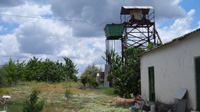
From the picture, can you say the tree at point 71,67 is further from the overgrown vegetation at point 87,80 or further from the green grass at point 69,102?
the green grass at point 69,102

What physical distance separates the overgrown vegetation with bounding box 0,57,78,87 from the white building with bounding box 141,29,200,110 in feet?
67.7

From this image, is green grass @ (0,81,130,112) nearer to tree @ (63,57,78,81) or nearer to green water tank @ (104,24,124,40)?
green water tank @ (104,24,124,40)

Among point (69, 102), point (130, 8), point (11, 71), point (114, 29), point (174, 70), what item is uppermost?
point (130, 8)

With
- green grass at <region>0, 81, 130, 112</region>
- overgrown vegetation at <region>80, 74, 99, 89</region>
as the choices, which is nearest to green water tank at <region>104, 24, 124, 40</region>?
overgrown vegetation at <region>80, 74, 99, 89</region>

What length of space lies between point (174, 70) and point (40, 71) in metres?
29.6

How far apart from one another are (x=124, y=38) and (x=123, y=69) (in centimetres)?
1195

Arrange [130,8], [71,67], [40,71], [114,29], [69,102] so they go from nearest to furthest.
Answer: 1. [69,102]
2. [130,8]
3. [114,29]
4. [40,71]
5. [71,67]

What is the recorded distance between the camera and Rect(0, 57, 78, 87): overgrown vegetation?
93.4ft

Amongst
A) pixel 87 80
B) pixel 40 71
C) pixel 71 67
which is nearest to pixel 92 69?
pixel 71 67

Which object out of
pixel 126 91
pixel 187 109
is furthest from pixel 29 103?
pixel 126 91

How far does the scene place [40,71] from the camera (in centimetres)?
3531

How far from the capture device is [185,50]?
7.61 meters

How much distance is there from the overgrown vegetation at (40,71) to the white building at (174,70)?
812 inches

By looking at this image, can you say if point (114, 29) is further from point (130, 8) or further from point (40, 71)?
point (40, 71)
